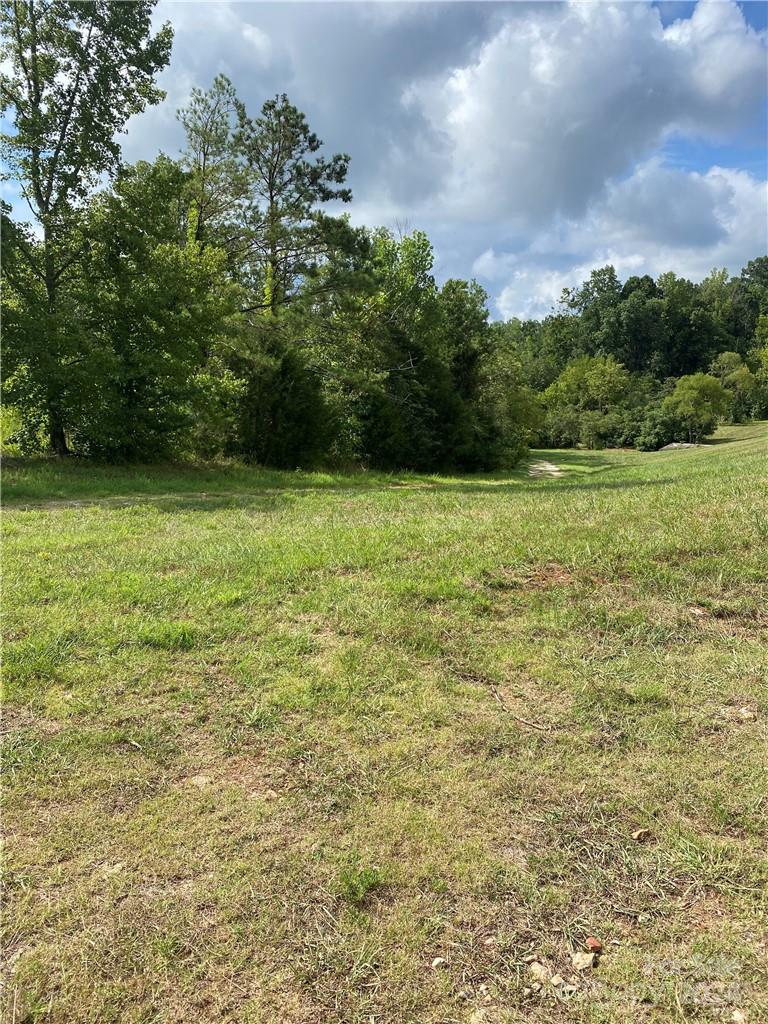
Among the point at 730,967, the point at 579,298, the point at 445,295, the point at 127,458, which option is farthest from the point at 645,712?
the point at 579,298

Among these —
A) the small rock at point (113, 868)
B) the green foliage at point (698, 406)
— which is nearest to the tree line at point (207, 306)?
the small rock at point (113, 868)

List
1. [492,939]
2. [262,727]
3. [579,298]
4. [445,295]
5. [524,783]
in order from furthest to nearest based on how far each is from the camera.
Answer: [579,298] → [445,295] → [262,727] → [524,783] → [492,939]

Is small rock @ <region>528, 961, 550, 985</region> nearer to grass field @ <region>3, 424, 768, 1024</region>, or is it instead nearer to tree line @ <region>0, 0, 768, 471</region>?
grass field @ <region>3, 424, 768, 1024</region>

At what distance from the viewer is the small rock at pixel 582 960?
5.92 feet

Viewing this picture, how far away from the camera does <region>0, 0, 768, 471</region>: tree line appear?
12539mm

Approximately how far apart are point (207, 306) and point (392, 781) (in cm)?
1388

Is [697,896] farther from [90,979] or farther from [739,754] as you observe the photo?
[90,979]

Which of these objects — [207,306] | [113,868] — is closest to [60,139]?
[207,306]

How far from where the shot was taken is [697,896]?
2.03 m

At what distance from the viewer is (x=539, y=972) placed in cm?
179

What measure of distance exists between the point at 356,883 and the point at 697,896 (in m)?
1.16

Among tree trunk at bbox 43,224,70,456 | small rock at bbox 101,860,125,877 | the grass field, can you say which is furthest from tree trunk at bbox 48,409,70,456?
small rock at bbox 101,860,125,877

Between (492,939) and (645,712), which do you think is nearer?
(492,939)

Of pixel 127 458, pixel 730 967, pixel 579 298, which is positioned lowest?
pixel 730 967
